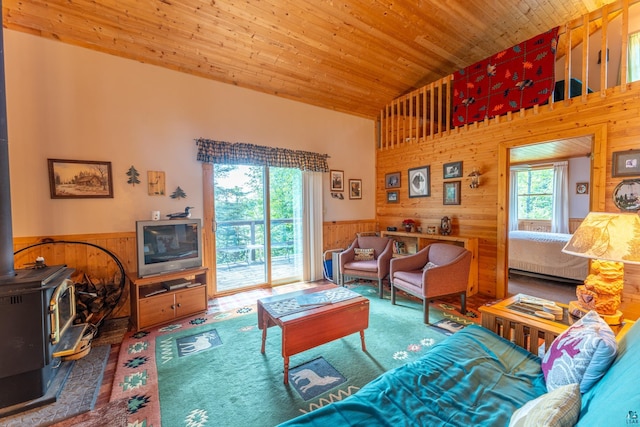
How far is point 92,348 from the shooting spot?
2.46m

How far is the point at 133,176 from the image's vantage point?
3.15m

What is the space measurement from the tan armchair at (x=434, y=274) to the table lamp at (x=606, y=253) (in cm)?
131

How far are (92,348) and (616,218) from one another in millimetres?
4146

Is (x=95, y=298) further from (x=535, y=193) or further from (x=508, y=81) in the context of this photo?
(x=535, y=193)

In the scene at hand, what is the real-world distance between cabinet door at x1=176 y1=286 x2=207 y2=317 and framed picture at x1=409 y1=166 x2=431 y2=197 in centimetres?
366

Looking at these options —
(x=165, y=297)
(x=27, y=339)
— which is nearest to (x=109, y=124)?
(x=165, y=297)

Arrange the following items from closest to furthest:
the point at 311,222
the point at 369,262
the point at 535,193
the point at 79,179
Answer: the point at 79,179 < the point at 369,262 < the point at 311,222 < the point at 535,193

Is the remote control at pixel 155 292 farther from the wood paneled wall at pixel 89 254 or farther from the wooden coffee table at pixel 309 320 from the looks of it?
the wooden coffee table at pixel 309 320

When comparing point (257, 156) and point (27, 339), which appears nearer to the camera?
point (27, 339)

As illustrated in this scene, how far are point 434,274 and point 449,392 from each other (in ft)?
6.10

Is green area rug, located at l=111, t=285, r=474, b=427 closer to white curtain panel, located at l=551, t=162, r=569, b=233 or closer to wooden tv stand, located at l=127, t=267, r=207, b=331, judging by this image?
wooden tv stand, located at l=127, t=267, r=207, b=331

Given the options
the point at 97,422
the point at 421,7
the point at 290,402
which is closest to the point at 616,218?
the point at 290,402

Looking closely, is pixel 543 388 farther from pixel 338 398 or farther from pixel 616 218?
pixel 338 398

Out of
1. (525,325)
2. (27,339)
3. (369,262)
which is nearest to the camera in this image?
(525,325)
